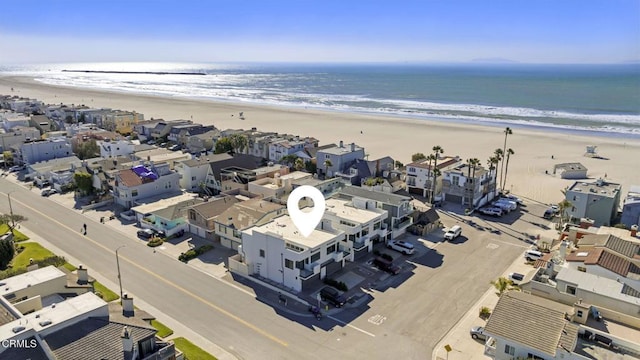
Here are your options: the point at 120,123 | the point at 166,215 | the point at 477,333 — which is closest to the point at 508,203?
the point at 477,333

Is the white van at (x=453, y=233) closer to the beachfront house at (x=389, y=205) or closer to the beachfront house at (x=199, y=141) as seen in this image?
the beachfront house at (x=389, y=205)

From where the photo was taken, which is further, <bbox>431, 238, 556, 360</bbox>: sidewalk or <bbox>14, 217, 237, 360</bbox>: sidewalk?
<bbox>14, 217, 237, 360</bbox>: sidewalk

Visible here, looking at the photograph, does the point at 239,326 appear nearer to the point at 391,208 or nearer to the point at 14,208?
the point at 391,208

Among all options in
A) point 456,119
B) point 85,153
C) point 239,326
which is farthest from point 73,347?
point 456,119

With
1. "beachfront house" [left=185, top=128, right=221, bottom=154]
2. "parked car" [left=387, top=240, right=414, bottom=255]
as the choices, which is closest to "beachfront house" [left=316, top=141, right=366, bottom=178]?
"parked car" [left=387, top=240, right=414, bottom=255]

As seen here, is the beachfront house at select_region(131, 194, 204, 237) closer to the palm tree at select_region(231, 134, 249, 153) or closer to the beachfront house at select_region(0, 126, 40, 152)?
the palm tree at select_region(231, 134, 249, 153)

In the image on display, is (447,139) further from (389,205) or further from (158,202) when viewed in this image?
(158,202)

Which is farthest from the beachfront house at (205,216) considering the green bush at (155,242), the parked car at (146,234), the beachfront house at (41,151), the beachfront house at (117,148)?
the beachfront house at (41,151)
